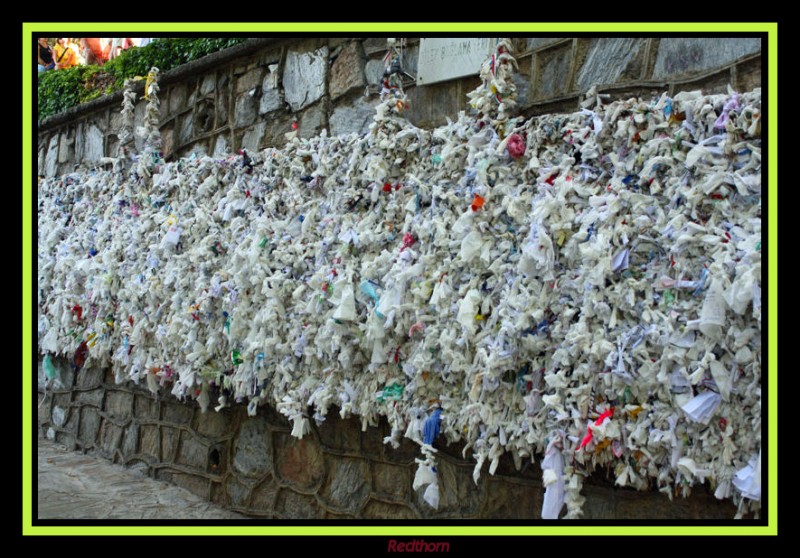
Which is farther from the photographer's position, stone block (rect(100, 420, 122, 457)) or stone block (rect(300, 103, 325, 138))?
stone block (rect(100, 420, 122, 457))

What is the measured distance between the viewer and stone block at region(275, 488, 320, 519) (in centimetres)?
395

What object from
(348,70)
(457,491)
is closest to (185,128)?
(348,70)

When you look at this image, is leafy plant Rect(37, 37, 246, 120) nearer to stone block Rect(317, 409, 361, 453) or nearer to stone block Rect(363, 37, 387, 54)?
stone block Rect(363, 37, 387, 54)

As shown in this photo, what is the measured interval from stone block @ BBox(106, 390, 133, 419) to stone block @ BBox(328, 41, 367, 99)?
2861 millimetres

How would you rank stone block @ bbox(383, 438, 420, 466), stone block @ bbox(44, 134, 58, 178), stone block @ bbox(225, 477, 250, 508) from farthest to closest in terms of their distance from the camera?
stone block @ bbox(44, 134, 58, 178) → stone block @ bbox(225, 477, 250, 508) → stone block @ bbox(383, 438, 420, 466)

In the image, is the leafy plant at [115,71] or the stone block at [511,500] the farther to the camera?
the leafy plant at [115,71]

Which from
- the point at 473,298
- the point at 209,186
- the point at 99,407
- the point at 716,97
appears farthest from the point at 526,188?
the point at 99,407

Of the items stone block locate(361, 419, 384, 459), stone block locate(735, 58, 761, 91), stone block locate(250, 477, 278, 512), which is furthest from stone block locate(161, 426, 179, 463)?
stone block locate(735, 58, 761, 91)

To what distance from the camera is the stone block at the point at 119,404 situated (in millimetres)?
5379

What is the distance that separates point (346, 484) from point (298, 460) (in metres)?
0.41

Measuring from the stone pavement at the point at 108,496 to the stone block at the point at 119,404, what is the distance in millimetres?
390

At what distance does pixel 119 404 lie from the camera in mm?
5480

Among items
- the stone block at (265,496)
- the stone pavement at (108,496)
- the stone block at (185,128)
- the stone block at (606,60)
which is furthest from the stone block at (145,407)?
the stone block at (606,60)

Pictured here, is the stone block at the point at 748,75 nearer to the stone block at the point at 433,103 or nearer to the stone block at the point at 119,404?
the stone block at the point at 433,103
